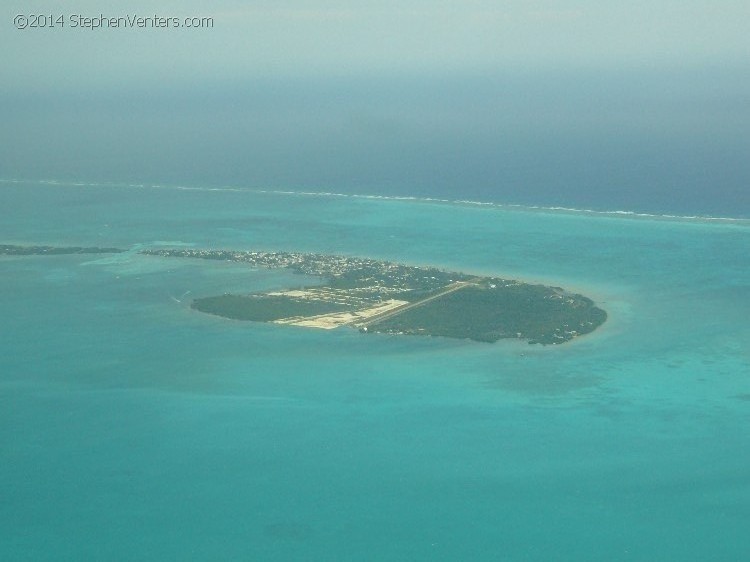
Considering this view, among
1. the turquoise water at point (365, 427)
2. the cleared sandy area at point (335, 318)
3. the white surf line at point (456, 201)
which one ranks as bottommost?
the turquoise water at point (365, 427)

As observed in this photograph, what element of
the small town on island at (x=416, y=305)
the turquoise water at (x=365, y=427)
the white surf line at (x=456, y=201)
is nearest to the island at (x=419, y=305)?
the small town on island at (x=416, y=305)

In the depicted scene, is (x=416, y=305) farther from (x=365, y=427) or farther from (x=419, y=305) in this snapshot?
(x=365, y=427)

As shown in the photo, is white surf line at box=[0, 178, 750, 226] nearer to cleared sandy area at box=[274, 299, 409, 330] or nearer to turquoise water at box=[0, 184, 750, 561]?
turquoise water at box=[0, 184, 750, 561]

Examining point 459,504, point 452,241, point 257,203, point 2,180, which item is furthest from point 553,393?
point 2,180

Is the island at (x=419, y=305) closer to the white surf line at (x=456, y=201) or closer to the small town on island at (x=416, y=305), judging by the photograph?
the small town on island at (x=416, y=305)

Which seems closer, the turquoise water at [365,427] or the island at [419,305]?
the turquoise water at [365,427]

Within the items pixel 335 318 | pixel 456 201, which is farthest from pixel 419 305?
pixel 456 201

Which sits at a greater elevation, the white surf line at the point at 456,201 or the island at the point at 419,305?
the white surf line at the point at 456,201

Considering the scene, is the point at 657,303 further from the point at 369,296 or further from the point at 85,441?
the point at 85,441
